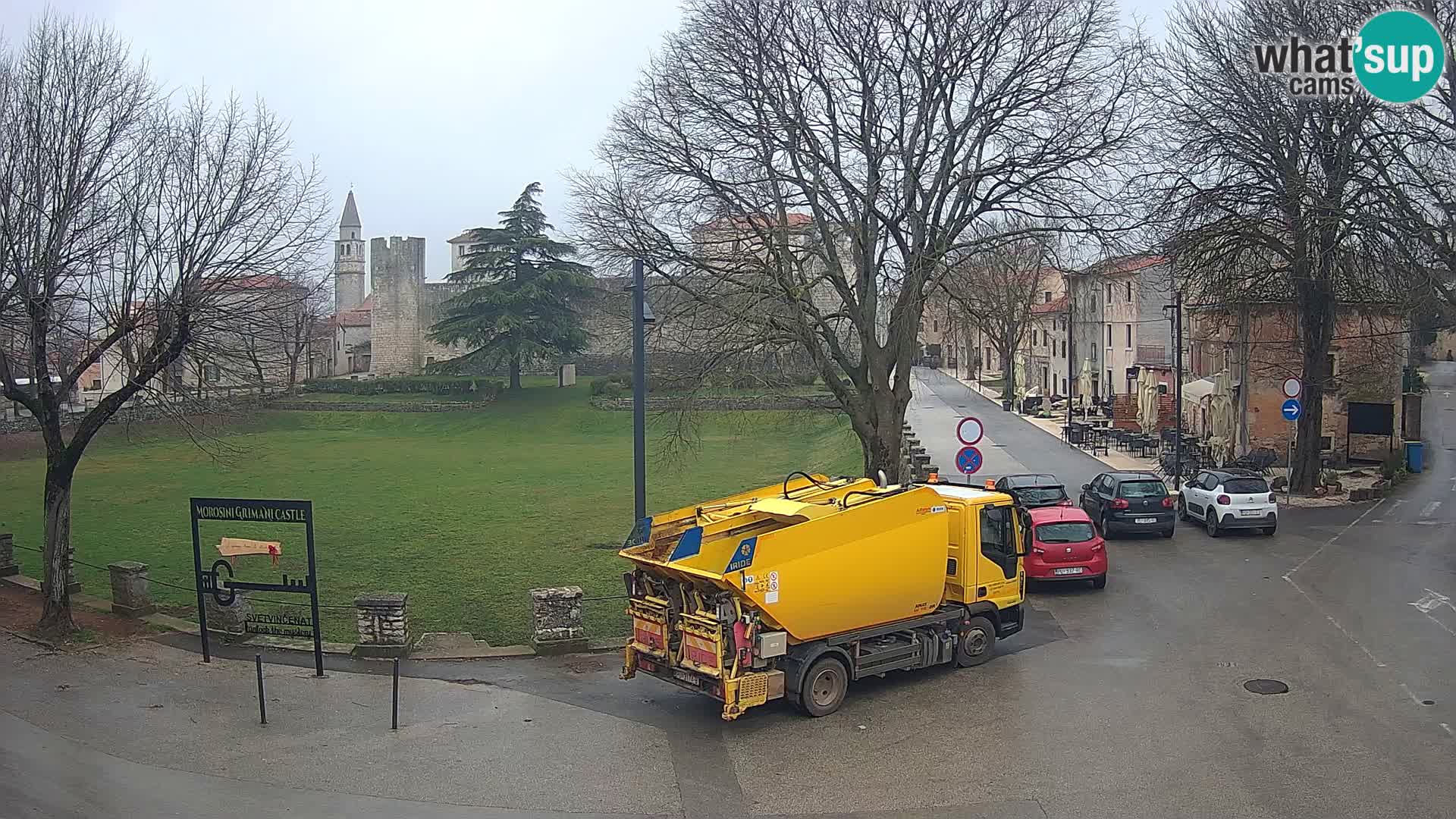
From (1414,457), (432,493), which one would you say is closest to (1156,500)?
(1414,457)

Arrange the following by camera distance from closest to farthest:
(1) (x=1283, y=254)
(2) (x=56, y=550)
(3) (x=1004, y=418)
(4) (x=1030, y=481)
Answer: (2) (x=56, y=550) < (4) (x=1030, y=481) < (1) (x=1283, y=254) < (3) (x=1004, y=418)

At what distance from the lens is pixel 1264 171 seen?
90.0ft

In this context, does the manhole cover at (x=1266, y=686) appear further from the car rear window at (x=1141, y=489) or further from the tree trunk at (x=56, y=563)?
the tree trunk at (x=56, y=563)

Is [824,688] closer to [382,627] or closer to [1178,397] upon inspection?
[382,627]

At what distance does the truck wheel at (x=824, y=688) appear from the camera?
12398 mm

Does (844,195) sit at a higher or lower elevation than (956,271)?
higher

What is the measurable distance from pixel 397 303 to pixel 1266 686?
83.0m

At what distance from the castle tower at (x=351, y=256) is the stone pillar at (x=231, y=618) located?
367ft

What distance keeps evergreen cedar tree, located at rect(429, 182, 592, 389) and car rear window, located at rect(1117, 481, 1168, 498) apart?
1942 inches

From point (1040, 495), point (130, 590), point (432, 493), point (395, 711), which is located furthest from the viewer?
point (432, 493)

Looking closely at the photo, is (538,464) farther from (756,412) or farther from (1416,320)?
(1416,320)

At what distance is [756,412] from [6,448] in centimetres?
3462

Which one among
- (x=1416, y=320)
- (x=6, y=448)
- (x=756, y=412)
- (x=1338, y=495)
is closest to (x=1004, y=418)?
(x=756, y=412)

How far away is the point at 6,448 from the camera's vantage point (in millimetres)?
49844
